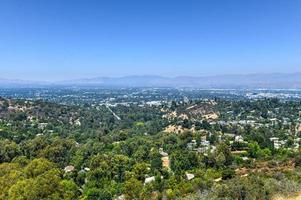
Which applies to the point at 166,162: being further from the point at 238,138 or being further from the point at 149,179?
the point at 238,138

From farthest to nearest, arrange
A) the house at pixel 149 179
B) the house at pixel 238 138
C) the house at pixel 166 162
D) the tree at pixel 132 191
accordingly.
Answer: the house at pixel 238 138 → the house at pixel 166 162 → the house at pixel 149 179 → the tree at pixel 132 191

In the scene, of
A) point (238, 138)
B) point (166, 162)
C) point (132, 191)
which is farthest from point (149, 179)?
point (238, 138)

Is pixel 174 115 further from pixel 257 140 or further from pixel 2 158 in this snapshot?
pixel 2 158

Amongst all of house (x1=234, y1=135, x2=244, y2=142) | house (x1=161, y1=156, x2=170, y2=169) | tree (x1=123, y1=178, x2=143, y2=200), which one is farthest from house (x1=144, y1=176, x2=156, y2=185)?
house (x1=234, y1=135, x2=244, y2=142)

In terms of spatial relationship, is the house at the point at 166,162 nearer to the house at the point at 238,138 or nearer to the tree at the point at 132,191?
the tree at the point at 132,191

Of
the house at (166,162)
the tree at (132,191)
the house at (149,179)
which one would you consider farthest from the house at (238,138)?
the tree at (132,191)

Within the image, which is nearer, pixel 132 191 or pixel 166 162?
pixel 132 191

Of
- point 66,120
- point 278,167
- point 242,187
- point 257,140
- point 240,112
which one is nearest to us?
point 242,187

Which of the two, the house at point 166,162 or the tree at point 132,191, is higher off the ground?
the tree at point 132,191

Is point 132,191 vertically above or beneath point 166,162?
above

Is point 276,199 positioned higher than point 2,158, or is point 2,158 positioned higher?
point 276,199

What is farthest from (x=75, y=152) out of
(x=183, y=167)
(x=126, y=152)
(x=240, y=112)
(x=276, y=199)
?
(x=240, y=112)
